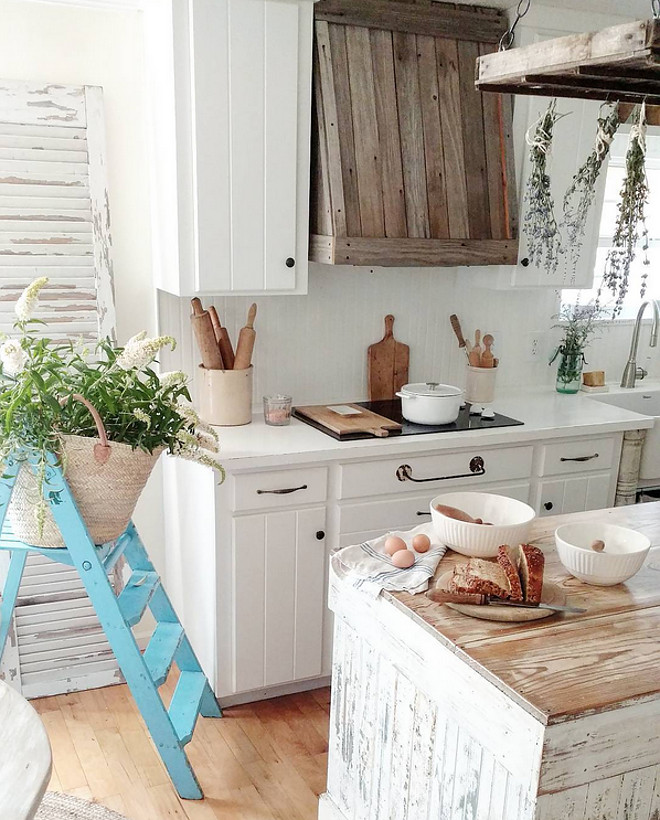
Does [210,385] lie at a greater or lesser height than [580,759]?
greater

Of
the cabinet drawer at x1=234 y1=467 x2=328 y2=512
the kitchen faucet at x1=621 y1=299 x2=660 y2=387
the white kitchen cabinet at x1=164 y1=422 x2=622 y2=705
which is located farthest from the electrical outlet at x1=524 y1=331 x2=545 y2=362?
the cabinet drawer at x1=234 y1=467 x2=328 y2=512

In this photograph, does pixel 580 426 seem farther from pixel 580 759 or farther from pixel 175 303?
pixel 580 759

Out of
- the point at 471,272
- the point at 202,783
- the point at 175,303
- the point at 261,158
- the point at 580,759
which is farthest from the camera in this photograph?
the point at 471,272

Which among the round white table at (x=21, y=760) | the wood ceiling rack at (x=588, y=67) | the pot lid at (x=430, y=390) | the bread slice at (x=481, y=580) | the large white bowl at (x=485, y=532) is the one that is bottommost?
the round white table at (x=21, y=760)

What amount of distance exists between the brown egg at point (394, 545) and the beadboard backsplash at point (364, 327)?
1.35m

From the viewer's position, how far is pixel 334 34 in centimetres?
272

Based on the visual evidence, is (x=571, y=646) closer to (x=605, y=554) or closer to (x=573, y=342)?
(x=605, y=554)

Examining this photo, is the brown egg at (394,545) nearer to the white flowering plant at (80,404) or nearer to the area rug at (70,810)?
the white flowering plant at (80,404)

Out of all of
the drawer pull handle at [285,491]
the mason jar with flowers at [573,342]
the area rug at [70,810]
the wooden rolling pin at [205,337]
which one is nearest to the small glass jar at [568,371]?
the mason jar with flowers at [573,342]

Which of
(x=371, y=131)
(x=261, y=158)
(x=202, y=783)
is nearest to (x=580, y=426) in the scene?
(x=371, y=131)

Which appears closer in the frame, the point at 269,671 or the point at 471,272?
the point at 269,671

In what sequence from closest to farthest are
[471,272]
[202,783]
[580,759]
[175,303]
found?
[580,759], [202,783], [175,303], [471,272]

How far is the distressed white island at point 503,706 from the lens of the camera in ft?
4.48

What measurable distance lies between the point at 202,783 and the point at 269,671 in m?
0.45
